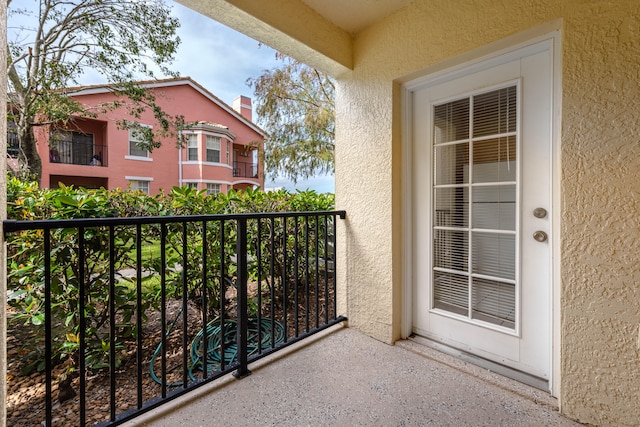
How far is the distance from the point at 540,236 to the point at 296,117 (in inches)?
195

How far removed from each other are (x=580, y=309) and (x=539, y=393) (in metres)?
0.56

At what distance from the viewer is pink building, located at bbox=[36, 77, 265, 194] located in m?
9.80

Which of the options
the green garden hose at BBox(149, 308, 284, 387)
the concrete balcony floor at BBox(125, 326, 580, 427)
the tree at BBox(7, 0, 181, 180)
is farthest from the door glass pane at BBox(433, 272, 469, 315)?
the tree at BBox(7, 0, 181, 180)

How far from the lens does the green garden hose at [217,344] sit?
1.94m

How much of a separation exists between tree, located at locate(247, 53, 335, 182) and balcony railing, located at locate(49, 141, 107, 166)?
7.95m

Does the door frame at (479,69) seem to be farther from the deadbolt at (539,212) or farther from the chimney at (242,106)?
the chimney at (242,106)

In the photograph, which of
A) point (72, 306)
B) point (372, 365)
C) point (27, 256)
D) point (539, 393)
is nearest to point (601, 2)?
point (539, 393)

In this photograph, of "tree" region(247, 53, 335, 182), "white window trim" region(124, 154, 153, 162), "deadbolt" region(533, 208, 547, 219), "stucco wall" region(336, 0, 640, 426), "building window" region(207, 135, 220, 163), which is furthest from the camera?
"building window" region(207, 135, 220, 163)

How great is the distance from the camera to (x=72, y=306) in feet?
5.64

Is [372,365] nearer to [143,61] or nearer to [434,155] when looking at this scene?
[434,155]

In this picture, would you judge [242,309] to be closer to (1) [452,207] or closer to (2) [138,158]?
(1) [452,207]

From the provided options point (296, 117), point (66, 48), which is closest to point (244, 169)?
point (296, 117)

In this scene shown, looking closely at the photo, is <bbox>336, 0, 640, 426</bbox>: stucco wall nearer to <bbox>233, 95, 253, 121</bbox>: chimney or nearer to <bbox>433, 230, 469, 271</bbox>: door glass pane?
<bbox>433, 230, 469, 271</bbox>: door glass pane

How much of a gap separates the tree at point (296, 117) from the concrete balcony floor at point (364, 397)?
14.4 feet
